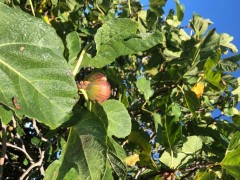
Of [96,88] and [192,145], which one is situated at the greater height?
[96,88]

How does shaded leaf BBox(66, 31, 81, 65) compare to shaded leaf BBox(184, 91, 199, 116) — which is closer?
shaded leaf BBox(66, 31, 81, 65)

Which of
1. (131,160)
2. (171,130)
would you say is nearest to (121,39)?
(171,130)

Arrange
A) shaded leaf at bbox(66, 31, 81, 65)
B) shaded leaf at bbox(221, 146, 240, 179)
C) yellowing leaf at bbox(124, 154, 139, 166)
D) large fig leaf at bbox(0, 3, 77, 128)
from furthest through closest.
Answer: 1. yellowing leaf at bbox(124, 154, 139, 166)
2. shaded leaf at bbox(221, 146, 240, 179)
3. shaded leaf at bbox(66, 31, 81, 65)
4. large fig leaf at bbox(0, 3, 77, 128)

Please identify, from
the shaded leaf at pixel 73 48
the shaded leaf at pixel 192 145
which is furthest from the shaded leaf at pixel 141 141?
the shaded leaf at pixel 73 48

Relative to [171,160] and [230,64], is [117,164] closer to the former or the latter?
[171,160]

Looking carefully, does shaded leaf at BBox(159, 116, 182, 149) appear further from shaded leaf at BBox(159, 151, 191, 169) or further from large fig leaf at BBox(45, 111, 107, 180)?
large fig leaf at BBox(45, 111, 107, 180)

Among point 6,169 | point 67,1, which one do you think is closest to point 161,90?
point 67,1

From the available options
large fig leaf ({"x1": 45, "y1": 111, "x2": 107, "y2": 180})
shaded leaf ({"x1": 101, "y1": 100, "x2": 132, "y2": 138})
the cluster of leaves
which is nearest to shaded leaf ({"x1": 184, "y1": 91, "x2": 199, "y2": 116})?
the cluster of leaves

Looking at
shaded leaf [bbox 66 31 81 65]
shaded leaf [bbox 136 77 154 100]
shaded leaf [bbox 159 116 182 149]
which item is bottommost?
shaded leaf [bbox 136 77 154 100]

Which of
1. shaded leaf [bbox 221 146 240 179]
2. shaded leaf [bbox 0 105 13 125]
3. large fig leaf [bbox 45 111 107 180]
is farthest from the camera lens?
shaded leaf [bbox 221 146 240 179]
